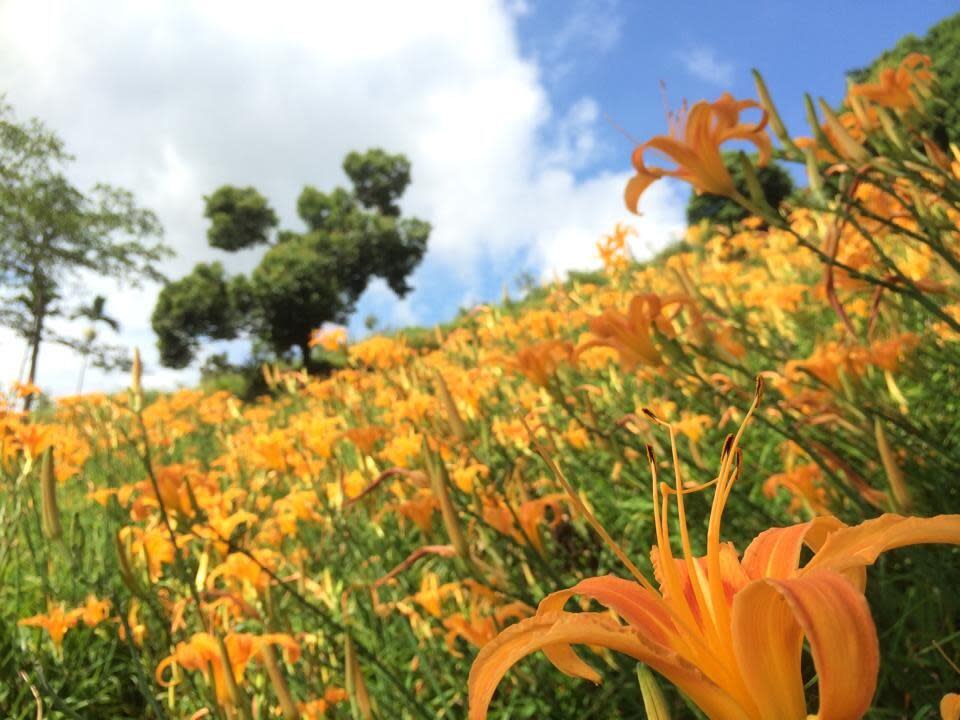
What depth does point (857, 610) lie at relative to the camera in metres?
0.38

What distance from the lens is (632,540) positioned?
7.41 feet

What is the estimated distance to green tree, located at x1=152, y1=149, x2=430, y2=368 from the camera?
21203mm

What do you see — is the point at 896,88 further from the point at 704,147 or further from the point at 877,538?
the point at 877,538

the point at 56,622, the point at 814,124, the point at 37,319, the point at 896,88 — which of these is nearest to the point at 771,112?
the point at 814,124

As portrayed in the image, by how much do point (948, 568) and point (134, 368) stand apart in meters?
1.65

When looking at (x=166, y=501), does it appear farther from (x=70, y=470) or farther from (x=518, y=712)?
(x=70, y=470)

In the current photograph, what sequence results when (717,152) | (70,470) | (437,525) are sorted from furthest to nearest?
(70,470)
(437,525)
(717,152)

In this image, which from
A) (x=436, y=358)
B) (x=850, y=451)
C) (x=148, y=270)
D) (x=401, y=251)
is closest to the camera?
(x=850, y=451)

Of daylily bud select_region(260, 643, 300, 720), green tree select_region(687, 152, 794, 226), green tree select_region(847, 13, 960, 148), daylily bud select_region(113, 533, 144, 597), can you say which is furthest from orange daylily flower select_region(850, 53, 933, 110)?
green tree select_region(687, 152, 794, 226)

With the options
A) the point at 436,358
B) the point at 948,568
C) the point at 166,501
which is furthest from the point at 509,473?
the point at 436,358

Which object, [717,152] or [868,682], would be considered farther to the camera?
[717,152]

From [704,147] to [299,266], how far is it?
20812mm

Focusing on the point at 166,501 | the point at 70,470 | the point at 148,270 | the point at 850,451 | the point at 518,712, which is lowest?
the point at 518,712

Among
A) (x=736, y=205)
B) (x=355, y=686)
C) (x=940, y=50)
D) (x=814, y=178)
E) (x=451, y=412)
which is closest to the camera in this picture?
(x=355, y=686)
